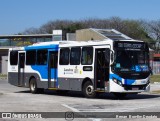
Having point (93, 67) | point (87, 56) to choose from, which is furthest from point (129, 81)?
point (87, 56)

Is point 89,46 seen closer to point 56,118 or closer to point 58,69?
point 58,69

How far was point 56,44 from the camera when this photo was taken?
26.2 m

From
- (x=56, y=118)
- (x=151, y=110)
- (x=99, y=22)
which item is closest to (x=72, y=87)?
(x=151, y=110)

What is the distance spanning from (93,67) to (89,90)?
129cm

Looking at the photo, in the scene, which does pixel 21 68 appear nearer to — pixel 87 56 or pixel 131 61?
pixel 87 56

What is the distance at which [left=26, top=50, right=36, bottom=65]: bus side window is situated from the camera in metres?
28.1

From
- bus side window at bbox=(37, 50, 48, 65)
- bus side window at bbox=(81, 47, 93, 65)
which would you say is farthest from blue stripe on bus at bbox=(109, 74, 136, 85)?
bus side window at bbox=(37, 50, 48, 65)

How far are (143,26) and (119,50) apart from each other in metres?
89.1

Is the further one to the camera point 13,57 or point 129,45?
point 13,57

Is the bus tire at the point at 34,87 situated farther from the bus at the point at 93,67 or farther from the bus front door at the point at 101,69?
the bus front door at the point at 101,69

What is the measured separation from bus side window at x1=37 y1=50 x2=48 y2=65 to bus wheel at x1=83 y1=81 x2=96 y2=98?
4177mm

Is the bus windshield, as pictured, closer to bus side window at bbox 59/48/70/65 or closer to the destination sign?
the destination sign

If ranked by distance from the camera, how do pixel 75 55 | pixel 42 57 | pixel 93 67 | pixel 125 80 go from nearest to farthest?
pixel 125 80 < pixel 93 67 < pixel 75 55 < pixel 42 57

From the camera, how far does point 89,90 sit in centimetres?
2336
